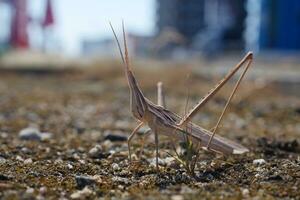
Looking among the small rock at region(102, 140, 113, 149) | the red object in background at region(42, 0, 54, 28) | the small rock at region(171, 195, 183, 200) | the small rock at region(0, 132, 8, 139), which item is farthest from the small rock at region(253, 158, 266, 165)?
the red object in background at region(42, 0, 54, 28)

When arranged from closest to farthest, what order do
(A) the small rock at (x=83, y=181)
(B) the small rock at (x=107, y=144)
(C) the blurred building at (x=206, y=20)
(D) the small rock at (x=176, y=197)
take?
(D) the small rock at (x=176, y=197) < (A) the small rock at (x=83, y=181) < (B) the small rock at (x=107, y=144) < (C) the blurred building at (x=206, y=20)

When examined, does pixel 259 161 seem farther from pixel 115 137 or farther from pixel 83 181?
pixel 115 137

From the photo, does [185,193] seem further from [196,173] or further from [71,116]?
[71,116]

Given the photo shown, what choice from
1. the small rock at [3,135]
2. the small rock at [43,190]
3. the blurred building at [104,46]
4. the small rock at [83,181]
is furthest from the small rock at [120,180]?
the blurred building at [104,46]

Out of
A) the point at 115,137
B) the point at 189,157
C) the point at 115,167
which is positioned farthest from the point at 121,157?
the point at 115,137

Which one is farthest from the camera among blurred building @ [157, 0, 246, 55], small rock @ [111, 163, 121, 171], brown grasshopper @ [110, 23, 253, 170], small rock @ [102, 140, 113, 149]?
blurred building @ [157, 0, 246, 55]

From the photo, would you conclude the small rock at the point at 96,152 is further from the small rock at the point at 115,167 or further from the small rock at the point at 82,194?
the small rock at the point at 82,194

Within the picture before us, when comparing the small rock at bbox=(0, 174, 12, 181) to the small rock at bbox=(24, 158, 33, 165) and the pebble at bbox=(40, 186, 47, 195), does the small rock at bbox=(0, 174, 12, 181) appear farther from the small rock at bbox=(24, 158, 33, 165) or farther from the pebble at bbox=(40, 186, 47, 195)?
the small rock at bbox=(24, 158, 33, 165)

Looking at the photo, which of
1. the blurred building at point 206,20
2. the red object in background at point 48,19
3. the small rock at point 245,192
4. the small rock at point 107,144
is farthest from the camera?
the blurred building at point 206,20
